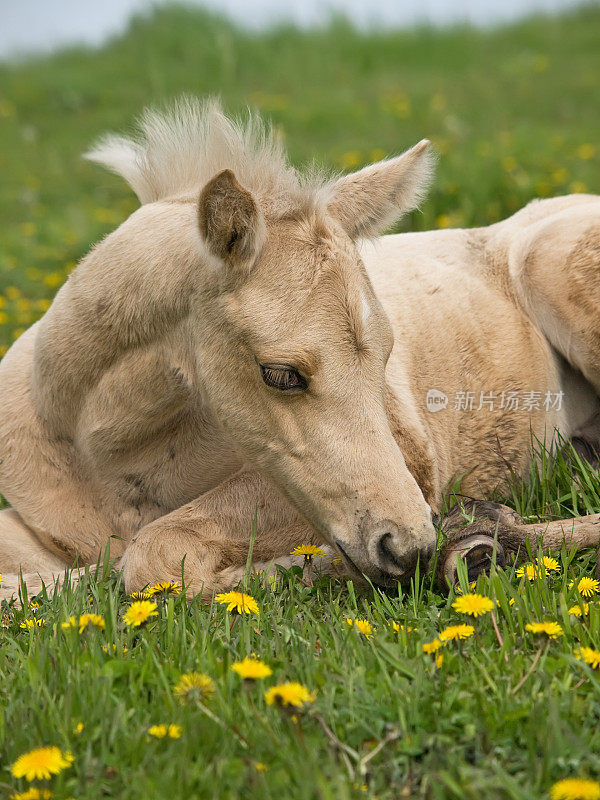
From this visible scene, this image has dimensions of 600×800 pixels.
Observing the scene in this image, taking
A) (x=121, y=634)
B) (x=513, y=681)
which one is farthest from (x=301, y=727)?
(x=121, y=634)

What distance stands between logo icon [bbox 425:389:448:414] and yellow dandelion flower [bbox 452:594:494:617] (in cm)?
169

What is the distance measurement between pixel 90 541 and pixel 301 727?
69.5 inches

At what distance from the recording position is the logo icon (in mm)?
4164

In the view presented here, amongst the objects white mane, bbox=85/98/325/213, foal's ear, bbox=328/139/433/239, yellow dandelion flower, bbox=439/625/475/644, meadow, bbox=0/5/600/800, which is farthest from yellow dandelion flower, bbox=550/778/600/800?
foal's ear, bbox=328/139/433/239

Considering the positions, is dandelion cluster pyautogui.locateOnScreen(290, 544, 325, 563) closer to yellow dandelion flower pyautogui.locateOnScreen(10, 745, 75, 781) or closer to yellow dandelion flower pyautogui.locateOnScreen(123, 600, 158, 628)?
yellow dandelion flower pyautogui.locateOnScreen(123, 600, 158, 628)

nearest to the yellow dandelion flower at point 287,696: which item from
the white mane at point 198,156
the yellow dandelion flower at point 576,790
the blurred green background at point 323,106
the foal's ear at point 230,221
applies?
the yellow dandelion flower at point 576,790

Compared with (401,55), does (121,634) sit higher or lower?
lower

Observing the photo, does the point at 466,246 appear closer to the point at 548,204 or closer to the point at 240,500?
the point at 548,204

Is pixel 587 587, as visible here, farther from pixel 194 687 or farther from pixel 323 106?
pixel 323 106

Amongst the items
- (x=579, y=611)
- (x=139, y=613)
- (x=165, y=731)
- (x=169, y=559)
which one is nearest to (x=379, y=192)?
(x=169, y=559)

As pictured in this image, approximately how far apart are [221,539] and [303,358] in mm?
946

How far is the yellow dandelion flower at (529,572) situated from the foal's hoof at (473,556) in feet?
0.35

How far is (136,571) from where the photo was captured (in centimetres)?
321

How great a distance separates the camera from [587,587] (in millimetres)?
2840
